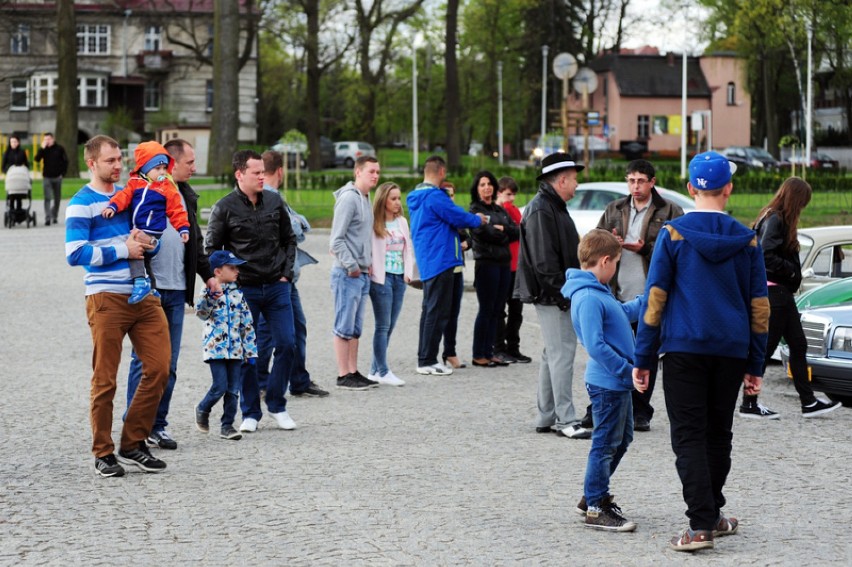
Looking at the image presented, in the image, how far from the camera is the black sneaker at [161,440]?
29.6 ft

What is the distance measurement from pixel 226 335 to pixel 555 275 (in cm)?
226

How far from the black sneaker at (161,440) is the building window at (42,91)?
252ft

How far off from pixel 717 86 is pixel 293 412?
9383 centimetres

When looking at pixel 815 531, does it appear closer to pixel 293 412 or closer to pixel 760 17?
pixel 293 412

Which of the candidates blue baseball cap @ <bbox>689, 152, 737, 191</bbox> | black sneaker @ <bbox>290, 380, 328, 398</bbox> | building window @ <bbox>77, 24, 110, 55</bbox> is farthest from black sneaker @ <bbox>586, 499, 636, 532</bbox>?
building window @ <bbox>77, 24, 110, 55</bbox>

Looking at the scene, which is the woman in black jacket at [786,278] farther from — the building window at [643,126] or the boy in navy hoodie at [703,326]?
the building window at [643,126]

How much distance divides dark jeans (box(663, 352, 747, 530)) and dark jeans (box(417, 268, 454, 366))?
20.3 feet

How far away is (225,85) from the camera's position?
45094mm

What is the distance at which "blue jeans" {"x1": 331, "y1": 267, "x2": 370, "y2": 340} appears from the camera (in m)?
11.6

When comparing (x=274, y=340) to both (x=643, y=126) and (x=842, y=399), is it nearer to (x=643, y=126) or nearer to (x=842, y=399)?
(x=842, y=399)

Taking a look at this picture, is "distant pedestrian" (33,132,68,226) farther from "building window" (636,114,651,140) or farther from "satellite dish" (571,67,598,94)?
"building window" (636,114,651,140)

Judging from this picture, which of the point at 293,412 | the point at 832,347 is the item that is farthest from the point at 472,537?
the point at 832,347

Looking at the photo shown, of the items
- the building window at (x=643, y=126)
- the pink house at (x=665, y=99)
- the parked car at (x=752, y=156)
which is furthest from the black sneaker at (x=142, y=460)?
the building window at (x=643, y=126)

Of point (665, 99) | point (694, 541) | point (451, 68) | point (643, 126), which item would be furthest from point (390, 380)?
point (643, 126)
